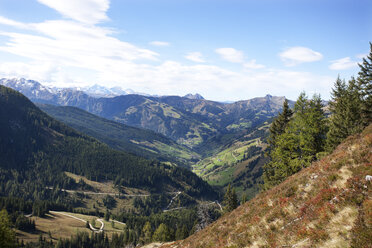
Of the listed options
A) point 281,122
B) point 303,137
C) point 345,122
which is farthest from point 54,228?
point 345,122

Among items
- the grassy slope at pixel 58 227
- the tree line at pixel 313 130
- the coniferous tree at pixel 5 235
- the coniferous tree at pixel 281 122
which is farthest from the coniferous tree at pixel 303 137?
the grassy slope at pixel 58 227

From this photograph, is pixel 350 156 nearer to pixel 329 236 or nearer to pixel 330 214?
pixel 330 214

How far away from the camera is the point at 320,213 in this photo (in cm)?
1595

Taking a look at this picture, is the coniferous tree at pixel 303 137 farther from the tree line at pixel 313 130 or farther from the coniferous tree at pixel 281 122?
the coniferous tree at pixel 281 122

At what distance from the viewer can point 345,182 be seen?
17.6m

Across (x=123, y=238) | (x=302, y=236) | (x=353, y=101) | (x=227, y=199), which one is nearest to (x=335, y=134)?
(x=353, y=101)

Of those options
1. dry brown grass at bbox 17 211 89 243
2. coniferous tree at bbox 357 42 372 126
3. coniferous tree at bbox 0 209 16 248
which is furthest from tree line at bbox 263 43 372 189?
dry brown grass at bbox 17 211 89 243

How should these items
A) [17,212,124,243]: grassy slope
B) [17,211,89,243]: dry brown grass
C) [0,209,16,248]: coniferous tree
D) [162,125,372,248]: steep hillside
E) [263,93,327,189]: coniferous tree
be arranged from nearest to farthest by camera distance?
[162,125,372,248]: steep hillside < [263,93,327,189]: coniferous tree < [0,209,16,248]: coniferous tree < [17,211,89,243]: dry brown grass < [17,212,124,243]: grassy slope

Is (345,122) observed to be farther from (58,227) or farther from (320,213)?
(58,227)

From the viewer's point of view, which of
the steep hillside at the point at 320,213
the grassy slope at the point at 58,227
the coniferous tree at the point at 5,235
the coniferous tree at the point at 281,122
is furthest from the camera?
the grassy slope at the point at 58,227

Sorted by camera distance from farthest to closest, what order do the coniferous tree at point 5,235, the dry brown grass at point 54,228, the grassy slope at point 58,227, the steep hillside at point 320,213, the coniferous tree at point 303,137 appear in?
the grassy slope at point 58,227, the dry brown grass at point 54,228, the coniferous tree at point 5,235, the coniferous tree at point 303,137, the steep hillside at point 320,213

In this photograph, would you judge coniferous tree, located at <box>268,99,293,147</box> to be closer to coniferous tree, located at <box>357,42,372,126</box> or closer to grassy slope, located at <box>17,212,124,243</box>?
coniferous tree, located at <box>357,42,372,126</box>

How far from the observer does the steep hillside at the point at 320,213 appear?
13047 millimetres

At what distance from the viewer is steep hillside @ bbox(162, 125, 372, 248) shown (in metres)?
13.0
